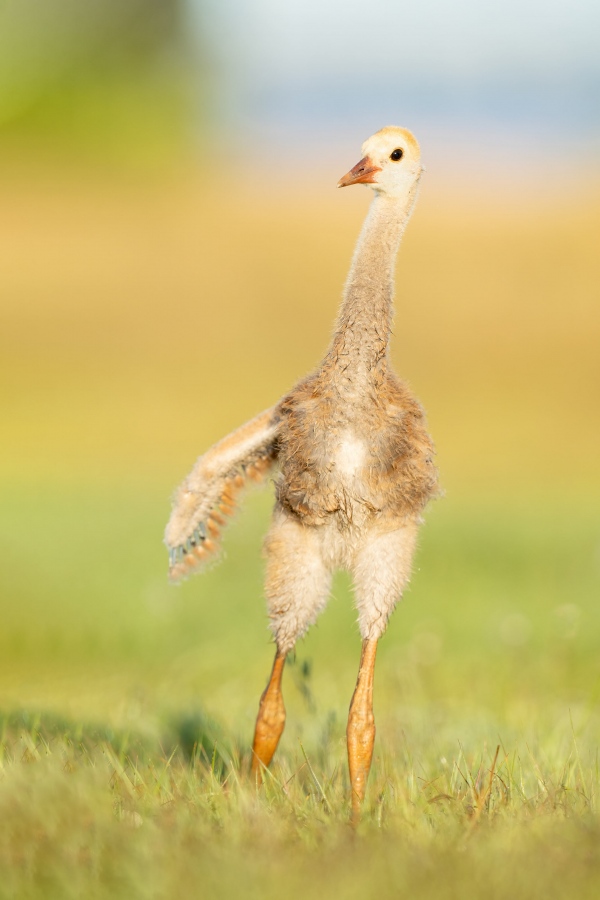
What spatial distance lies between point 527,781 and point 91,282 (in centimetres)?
2958

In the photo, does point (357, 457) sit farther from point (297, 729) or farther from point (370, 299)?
point (297, 729)

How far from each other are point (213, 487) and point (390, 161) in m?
1.68

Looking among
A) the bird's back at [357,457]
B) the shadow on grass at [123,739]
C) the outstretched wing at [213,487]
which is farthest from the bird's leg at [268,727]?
the bird's back at [357,457]

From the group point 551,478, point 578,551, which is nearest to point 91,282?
point 551,478

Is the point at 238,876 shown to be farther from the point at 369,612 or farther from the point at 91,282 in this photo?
the point at 91,282

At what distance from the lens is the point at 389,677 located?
911 cm

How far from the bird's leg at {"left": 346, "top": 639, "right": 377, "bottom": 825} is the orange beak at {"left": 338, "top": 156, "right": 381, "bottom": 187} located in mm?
1983

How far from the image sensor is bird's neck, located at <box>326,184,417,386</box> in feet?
16.0

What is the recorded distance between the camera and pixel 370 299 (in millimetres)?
4918

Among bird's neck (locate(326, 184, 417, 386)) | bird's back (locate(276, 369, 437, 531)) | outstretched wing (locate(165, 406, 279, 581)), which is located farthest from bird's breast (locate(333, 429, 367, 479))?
outstretched wing (locate(165, 406, 279, 581))

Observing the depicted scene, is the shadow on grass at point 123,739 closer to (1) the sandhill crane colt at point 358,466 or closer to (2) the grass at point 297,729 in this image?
(2) the grass at point 297,729

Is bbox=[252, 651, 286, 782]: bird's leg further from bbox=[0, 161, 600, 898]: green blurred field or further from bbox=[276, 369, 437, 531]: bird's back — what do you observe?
bbox=[276, 369, 437, 531]: bird's back

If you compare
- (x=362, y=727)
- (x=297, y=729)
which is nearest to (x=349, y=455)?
(x=362, y=727)

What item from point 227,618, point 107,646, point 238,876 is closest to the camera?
point 238,876
